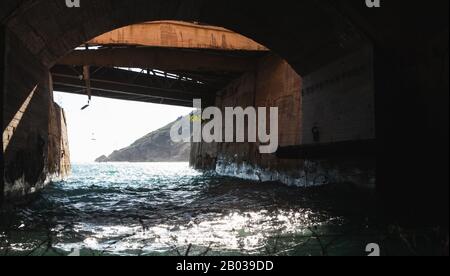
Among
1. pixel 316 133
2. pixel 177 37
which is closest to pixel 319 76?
pixel 316 133

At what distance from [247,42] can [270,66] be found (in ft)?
5.32

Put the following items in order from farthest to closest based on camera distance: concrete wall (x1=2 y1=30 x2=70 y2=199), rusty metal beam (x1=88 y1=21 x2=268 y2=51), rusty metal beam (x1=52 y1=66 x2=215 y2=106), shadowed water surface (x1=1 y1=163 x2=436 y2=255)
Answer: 1. rusty metal beam (x1=52 y1=66 x2=215 y2=106)
2. rusty metal beam (x1=88 y1=21 x2=268 y2=51)
3. concrete wall (x1=2 y1=30 x2=70 y2=199)
4. shadowed water surface (x1=1 y1=163 x2=436 y2=255)

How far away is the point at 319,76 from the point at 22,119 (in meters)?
8.31

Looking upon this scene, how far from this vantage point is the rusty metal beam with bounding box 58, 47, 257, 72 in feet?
52.8

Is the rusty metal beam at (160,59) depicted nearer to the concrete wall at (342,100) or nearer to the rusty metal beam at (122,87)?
the rusty metal beam at (122,87)

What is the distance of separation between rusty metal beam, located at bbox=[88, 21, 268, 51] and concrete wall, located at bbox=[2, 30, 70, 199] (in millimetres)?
4070

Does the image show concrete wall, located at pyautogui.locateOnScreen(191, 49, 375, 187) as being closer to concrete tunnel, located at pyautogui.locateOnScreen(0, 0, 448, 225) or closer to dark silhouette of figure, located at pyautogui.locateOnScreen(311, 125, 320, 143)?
concrete tunnel, located at pyautogui.locateOnScreen(0, 0, 448, 225)

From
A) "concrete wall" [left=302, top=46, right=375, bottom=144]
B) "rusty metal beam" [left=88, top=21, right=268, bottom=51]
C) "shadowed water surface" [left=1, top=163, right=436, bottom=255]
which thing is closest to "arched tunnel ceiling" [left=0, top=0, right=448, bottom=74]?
"concrete wall" [left=302, top=46, right=375, bottom=144]

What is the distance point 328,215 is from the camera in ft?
25.6

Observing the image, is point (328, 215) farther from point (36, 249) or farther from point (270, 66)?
point (270, 66)

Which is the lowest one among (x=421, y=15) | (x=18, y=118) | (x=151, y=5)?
(x=18, y=118)

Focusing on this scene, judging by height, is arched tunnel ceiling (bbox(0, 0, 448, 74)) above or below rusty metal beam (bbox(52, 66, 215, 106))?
below

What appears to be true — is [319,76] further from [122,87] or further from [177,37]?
[122,87]
